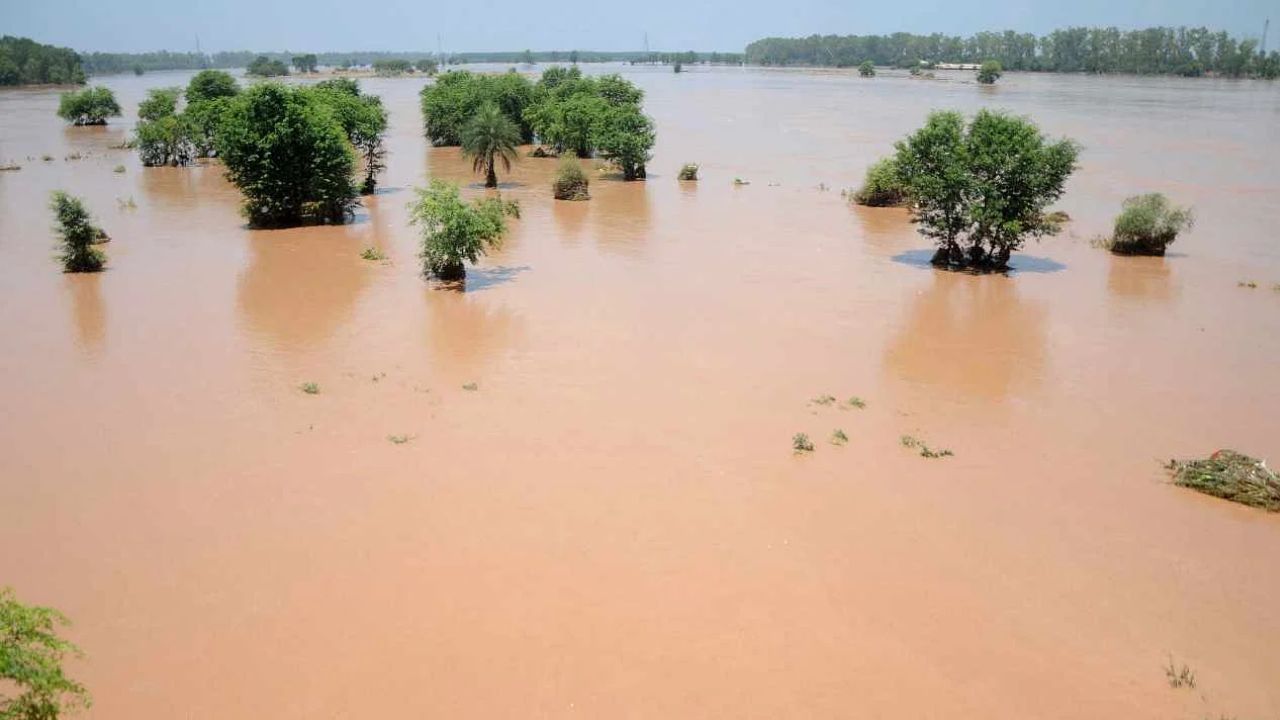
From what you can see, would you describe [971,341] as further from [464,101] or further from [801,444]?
[464,101]

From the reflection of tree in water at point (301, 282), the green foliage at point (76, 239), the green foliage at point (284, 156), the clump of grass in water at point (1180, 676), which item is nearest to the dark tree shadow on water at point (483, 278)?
the reflection of tree in water at point (301, 282)

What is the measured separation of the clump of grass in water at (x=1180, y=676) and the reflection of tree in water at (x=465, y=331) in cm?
1279

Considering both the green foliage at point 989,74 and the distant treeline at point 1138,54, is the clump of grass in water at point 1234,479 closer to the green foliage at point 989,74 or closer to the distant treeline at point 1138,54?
the green foliage at point 989,74

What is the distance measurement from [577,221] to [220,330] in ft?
54.5

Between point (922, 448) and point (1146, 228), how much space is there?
18.9 metres

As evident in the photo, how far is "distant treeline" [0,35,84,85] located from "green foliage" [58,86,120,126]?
6375cm

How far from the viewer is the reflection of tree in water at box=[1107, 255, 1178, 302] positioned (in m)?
24.5

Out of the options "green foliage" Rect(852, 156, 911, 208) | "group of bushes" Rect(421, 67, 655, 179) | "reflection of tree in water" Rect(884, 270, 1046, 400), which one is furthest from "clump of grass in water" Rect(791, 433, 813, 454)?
"group of bushes" Rect(421, 67, 655, 179)

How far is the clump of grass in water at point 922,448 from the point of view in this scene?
566 inches

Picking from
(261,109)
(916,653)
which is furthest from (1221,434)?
(261,109)

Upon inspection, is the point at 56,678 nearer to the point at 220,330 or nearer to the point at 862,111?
the point at 220,330

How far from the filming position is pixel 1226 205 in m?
37.2

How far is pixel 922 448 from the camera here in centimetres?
1460

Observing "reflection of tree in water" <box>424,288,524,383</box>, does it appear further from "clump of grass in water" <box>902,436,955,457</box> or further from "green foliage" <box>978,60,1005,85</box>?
"green foliage" <box>978,60,1005,85</box>
